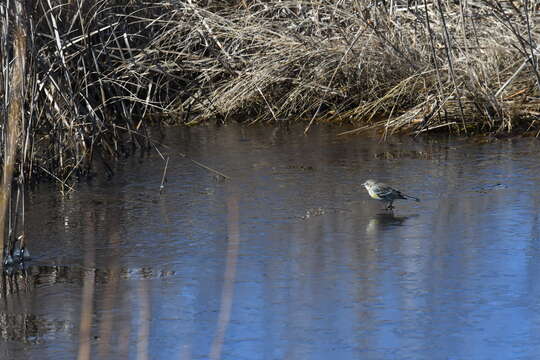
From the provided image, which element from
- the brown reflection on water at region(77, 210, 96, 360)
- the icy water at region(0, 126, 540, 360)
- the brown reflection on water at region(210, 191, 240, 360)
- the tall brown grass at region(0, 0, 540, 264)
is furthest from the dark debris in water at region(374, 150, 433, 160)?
the brown reflection on water at region(77, 210, 96, 360)

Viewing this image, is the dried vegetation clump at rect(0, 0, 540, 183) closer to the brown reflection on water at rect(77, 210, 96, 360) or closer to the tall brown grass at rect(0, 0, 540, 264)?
the tall brown grass at rect(0, 0, 540, 264)

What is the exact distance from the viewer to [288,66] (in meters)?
10.2

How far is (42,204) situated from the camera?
23.0 feet

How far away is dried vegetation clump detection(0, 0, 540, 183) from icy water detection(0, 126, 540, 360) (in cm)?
54

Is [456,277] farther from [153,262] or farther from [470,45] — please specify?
[470,45]

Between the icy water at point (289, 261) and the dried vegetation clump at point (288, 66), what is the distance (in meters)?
0.54

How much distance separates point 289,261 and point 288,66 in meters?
4.89

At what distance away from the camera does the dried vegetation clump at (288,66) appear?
8328mm

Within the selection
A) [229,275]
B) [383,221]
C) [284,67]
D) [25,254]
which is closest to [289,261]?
[229,275]

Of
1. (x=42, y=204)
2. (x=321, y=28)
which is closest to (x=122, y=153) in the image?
(x=42, y=204)

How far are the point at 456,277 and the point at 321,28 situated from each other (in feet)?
17.6

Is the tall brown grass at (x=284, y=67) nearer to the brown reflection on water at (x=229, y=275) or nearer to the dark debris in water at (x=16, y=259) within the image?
the brown reflection on water at (x=229, y=275)

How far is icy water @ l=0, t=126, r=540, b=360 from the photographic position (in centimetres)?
437

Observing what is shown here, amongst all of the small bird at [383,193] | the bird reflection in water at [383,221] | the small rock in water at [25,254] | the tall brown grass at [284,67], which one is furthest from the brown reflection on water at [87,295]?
the small bird at [383,193]
